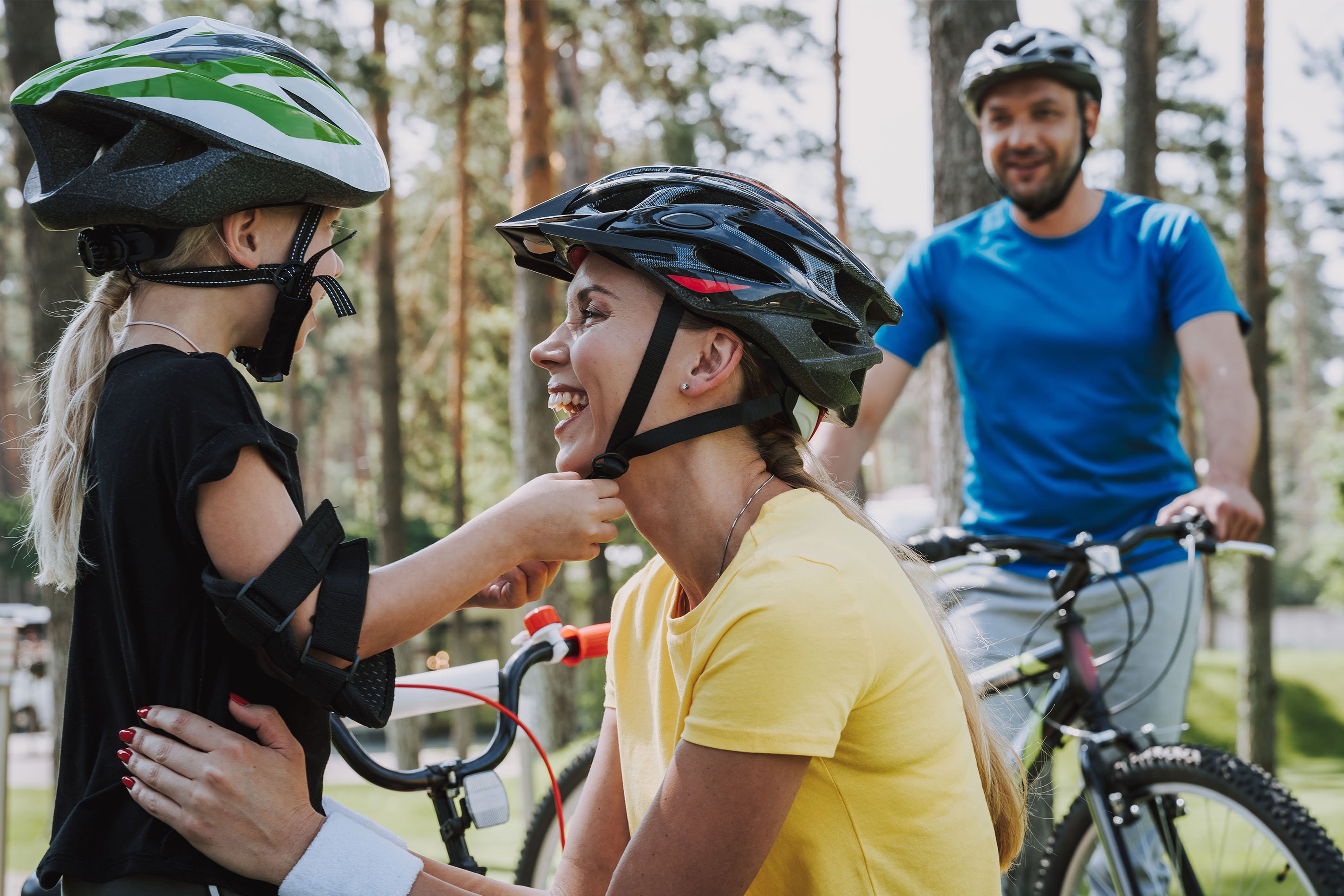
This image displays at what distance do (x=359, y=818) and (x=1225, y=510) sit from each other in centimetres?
241

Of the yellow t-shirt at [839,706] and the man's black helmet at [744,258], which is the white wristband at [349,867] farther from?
the man's black helmet at [744,258]

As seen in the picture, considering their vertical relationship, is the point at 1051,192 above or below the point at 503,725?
above

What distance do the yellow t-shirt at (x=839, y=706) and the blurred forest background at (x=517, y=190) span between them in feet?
5.16

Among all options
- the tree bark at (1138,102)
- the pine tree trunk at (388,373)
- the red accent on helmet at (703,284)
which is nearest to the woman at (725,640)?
the red accent on helmet at (703,284)

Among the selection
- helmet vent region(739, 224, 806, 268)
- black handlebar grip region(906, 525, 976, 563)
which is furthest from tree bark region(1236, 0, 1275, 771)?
helmet vent region(739, 224, 806, 268)

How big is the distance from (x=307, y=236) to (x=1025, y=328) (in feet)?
7.98

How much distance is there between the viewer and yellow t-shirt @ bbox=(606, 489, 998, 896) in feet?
5.33

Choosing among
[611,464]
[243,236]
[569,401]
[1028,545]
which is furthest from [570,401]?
[1028,545]

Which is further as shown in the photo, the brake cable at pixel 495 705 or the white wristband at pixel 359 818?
the brake cable at pixel 495 705

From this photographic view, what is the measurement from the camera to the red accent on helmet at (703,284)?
1.97 m

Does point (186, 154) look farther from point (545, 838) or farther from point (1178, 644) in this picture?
point (1178, 644)

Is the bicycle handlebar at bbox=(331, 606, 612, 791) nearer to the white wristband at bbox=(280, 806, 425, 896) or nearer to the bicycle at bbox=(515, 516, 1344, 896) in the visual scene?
the bicycle at bbox=(515, 516, 1344, 896)

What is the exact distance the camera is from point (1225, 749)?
953 cm

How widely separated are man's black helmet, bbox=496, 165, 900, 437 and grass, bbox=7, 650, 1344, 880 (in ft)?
8.50
